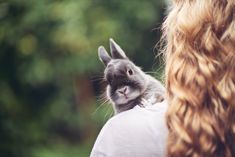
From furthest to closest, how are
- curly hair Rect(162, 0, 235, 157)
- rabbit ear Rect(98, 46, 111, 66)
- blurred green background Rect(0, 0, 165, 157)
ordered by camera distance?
blurred green background Rect(0, 0, 165, 157), rabbit ear Rect(98, 46, 111, 66), curly hair Rect(162, 0, 235, 157)

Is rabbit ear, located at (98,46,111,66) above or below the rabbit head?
above

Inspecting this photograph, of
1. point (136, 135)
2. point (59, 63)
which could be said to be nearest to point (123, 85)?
point (136, 135)

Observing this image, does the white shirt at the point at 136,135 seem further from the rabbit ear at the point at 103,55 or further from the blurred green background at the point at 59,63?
the blurred green background at the point at 59,63

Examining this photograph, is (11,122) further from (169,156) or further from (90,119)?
(169,156)

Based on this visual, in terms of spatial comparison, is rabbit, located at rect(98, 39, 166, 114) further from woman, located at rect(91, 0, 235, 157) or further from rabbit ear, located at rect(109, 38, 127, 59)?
woman, located at rect(91, 0, 235, 157)

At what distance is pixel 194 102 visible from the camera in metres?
1.91

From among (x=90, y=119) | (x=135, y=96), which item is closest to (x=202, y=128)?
(x=135, y=96)

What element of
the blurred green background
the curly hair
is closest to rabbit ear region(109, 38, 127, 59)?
the curly hair

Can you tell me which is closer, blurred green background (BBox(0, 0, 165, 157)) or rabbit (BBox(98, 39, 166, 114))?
rabbit (BBox(98, 39, 166, 114))

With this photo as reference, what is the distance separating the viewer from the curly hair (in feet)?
6.16

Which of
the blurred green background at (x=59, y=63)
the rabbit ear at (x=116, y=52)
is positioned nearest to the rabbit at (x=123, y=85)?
the rabbit ear at (x=116, y=52)

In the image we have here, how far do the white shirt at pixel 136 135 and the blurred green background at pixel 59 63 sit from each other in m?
3.42

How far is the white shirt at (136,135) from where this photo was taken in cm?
192

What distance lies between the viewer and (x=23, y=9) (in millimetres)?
5898
